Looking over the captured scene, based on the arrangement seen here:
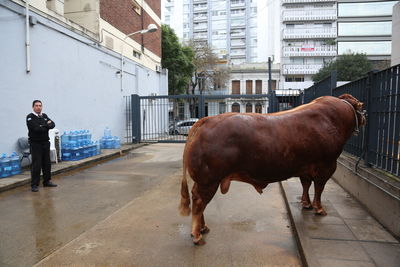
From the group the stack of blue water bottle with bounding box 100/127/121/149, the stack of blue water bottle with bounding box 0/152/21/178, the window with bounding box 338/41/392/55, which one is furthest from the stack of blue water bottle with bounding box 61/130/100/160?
the window with bounding box 338/41/392/55

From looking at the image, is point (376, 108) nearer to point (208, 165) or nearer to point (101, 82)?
point (208, 165)

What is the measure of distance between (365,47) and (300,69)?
9.94 m

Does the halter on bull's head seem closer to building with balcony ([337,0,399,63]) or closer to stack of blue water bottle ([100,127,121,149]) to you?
stack of blue water bottle ([100,127,121,149])

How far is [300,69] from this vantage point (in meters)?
36.0

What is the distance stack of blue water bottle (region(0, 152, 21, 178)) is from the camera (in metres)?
5.96

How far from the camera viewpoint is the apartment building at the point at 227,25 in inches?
2162

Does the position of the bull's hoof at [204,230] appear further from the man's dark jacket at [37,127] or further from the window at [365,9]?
the window at [365,9]

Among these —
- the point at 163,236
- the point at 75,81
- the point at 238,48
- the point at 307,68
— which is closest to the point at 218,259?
the point at 163,236

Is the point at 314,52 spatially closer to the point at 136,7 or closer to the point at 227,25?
the point at 227,25

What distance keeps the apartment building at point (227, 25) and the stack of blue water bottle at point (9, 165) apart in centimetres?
5013

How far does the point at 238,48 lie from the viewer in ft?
182

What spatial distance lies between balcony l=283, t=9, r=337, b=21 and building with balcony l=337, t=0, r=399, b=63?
130 centimetres

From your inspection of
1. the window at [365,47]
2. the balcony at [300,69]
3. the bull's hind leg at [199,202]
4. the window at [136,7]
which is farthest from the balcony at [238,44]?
the bull's hind leg at [199,202]

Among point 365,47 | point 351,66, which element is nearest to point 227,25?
point 365,47
